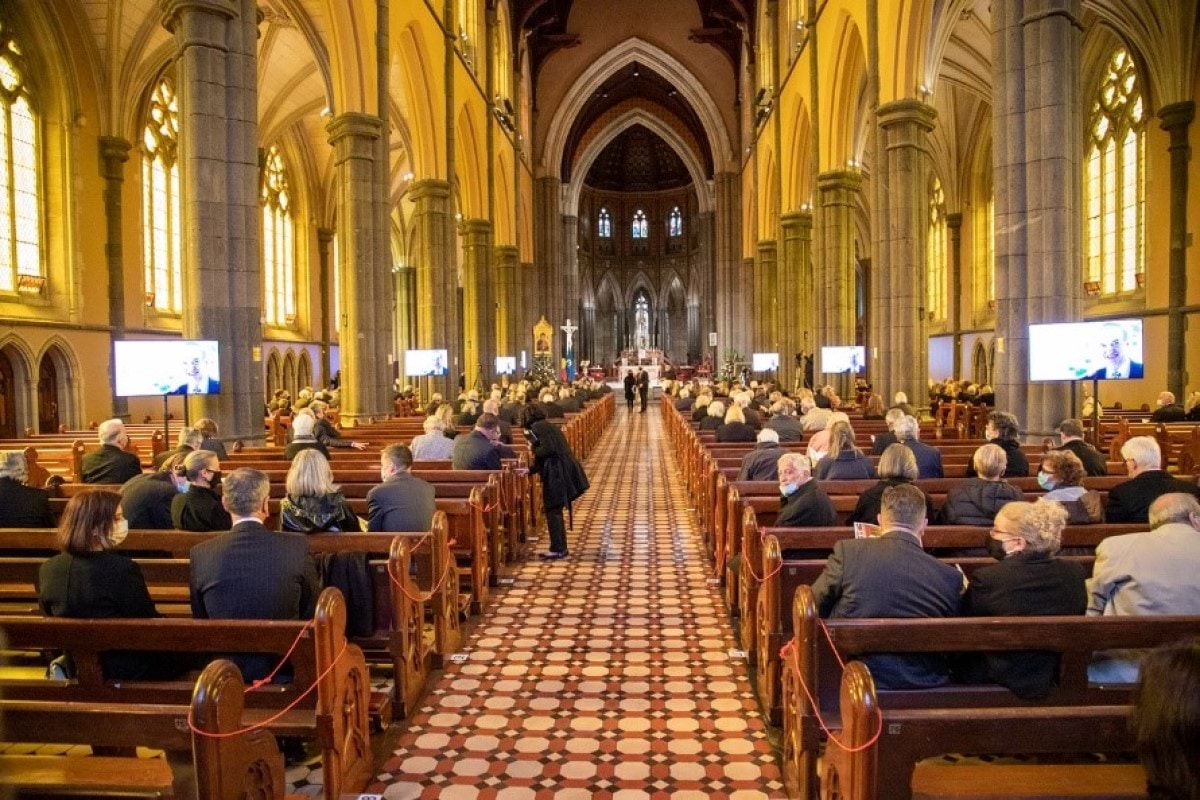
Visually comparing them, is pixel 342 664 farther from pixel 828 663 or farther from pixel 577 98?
pixel 577 98

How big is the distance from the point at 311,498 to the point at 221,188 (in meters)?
7.04

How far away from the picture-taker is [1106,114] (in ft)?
67.7

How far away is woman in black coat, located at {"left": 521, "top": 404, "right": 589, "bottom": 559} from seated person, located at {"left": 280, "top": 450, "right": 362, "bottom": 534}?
3976mm

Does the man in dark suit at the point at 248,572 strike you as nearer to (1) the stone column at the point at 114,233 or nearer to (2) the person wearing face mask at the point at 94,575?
(2) the person wearing face mask at the point at 94,575

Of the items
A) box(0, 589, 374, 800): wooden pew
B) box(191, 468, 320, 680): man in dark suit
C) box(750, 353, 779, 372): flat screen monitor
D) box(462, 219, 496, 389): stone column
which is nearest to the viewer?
box(0, 589, 374, 800): wooden pew

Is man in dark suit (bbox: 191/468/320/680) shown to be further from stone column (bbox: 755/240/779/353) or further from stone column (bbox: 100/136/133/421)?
stone column (bbox: 755/240/779/353)

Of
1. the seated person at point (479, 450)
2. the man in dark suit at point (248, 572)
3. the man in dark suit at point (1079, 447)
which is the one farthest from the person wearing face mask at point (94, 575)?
the man in dark suit at point (1079, 447)

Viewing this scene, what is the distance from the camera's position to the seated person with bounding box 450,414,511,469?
27.6 feet

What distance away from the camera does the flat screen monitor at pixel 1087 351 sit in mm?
8312

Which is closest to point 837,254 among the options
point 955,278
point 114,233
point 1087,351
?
point 955,278

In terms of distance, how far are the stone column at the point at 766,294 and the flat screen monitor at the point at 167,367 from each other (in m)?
24.2

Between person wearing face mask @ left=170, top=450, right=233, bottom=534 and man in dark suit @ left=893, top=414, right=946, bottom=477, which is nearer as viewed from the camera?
person wearing face mask @ left=170, top=450, right=233, bottom=534

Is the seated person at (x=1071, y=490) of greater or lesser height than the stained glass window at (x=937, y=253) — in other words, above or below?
below

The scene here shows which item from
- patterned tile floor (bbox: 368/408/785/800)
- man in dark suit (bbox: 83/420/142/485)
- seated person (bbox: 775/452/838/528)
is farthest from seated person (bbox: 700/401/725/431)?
man in dark suit (bbox: 83/420/142/485)
